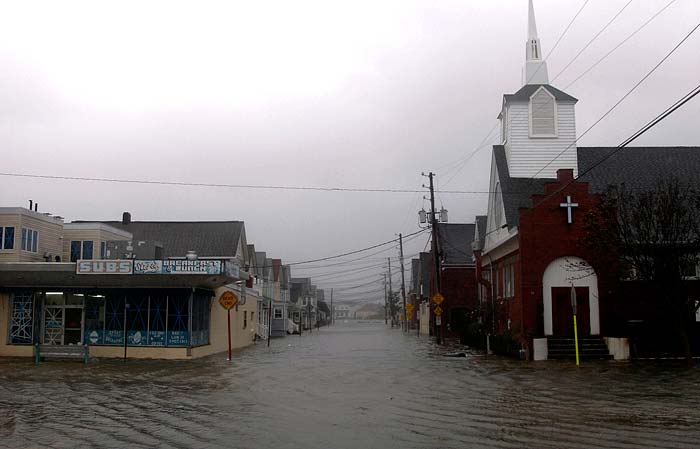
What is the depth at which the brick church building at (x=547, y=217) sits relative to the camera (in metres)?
30.2

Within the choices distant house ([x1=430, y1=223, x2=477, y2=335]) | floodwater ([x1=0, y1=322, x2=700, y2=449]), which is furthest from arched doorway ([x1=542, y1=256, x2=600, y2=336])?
distant house ([x1=430, y1=223, x2=477, y2=335])

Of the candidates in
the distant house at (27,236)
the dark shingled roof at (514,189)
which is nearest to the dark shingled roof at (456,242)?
the dark shingled roof at (514,189)

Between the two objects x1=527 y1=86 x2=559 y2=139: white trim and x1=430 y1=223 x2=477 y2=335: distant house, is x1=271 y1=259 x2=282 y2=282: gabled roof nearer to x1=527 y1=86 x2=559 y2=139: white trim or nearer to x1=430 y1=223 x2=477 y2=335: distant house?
x1=430 y1=223 x2=477 y2=335: distant house

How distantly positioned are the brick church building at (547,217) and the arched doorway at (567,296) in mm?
41

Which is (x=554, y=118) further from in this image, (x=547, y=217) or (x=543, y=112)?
(x=547, y=217)

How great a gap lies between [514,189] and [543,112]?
187 inches

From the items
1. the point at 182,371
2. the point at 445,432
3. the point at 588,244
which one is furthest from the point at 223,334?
the point at 445,432

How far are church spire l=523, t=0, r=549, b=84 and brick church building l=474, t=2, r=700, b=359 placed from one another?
0.19ft

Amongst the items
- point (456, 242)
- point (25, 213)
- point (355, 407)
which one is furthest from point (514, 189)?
point (355, 407)

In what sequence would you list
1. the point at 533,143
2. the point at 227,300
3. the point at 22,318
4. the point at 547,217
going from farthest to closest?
the point at 533,143, the point at 22,318, the point at 547,217, the point at 227,300

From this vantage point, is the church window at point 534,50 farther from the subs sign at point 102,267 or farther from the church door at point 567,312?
the subs sign at point 102,267

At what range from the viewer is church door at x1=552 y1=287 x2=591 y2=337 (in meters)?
30.4

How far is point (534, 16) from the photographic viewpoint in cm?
Result: 4262

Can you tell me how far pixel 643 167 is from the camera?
37.8 m
